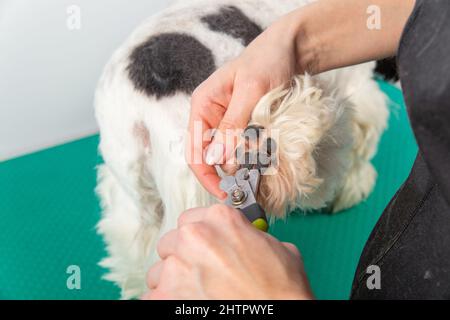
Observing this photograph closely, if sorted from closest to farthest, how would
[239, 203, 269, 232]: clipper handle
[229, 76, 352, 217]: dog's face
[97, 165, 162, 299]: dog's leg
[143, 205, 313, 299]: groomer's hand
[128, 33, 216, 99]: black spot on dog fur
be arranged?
[143, 205, 313, 299]: groomer's hand, [239, 203, 269, 232]: clipper handle, [229, 76, 352, 217]: dog's face, [128, 33, 216, 99]: black spot on dog fur, [97, 165, 162, 299]: dog's leg

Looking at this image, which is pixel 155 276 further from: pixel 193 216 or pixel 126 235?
pixel 126 235

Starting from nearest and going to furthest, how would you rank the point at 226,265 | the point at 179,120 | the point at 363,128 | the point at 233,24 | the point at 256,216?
the point at 226,265 → the point at 256,216 → the point at 179,120 → the point at 233,24 → the point at 363,128

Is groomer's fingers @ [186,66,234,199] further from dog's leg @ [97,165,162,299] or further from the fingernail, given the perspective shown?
dog's leg @ [97,165,162,299]

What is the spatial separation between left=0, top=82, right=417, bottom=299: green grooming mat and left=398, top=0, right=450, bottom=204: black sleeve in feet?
2.50

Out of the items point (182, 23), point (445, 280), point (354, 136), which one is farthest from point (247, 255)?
point (354, 136)

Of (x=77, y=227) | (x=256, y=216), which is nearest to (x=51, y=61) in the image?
(x=77, y=227)

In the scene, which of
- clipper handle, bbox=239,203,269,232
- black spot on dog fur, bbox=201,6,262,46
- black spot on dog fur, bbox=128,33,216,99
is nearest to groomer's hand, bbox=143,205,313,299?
clipper handle, bbox=239,203,269,232

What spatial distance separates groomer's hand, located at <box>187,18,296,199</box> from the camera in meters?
0.68

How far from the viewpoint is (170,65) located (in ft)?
2.86

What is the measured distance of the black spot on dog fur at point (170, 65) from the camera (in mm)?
867

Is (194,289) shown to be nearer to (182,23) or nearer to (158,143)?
(158,143)

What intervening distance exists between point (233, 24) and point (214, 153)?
39 centimetres

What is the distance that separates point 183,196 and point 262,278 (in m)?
0.48

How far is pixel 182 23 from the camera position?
94cm
